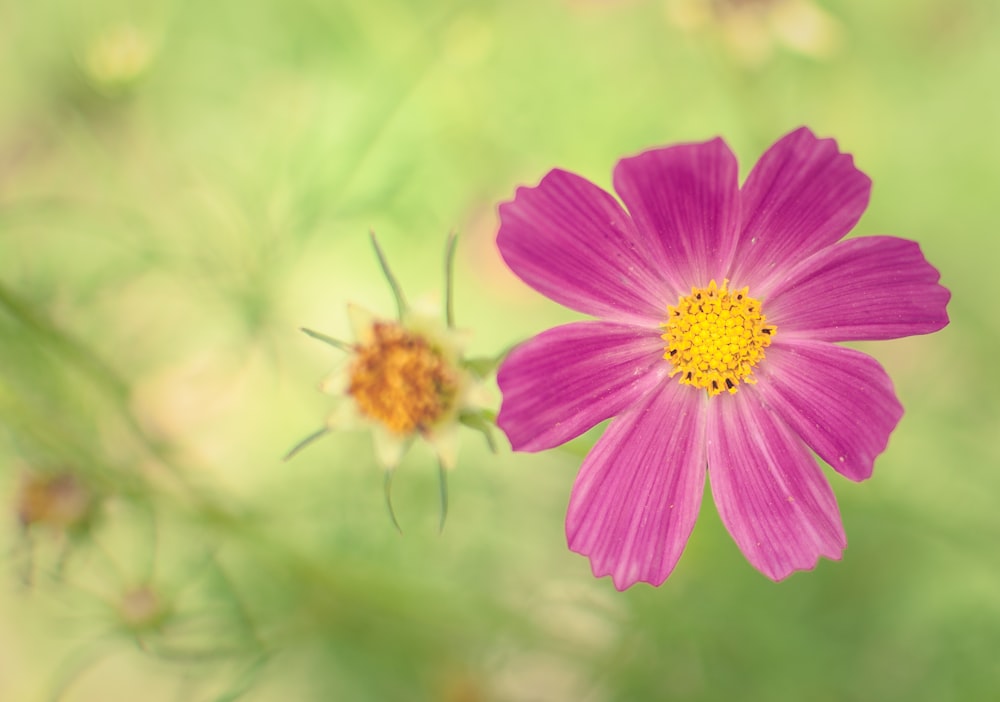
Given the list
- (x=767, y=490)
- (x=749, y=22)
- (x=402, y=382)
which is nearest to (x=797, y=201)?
(x=767, y=490)

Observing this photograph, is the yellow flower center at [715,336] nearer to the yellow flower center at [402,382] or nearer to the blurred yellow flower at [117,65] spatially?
the yellow flower center at [402,382]

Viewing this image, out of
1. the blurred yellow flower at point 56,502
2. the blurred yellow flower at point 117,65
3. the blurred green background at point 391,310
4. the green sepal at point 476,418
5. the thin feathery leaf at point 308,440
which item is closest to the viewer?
the thin feathery leaf at point 308,440

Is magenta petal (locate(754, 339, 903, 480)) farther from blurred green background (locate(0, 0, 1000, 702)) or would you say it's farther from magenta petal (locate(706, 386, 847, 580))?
blurred green background (locate(0, 0, 1000, 702))

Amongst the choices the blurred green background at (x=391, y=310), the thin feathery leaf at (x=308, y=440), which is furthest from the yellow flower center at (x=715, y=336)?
the blurred green background at (x=391, y=310)

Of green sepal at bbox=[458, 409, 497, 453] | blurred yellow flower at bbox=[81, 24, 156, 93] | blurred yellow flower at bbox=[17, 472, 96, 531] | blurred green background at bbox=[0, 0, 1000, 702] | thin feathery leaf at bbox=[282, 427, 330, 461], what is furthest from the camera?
blurred green background at bbox=[0, 0, 1000, 702]

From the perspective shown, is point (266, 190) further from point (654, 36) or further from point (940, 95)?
point (940, 95)

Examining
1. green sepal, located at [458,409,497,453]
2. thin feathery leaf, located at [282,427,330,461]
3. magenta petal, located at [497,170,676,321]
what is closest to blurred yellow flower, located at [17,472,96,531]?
thin feathery leaf, located at [282,427,330,461]
